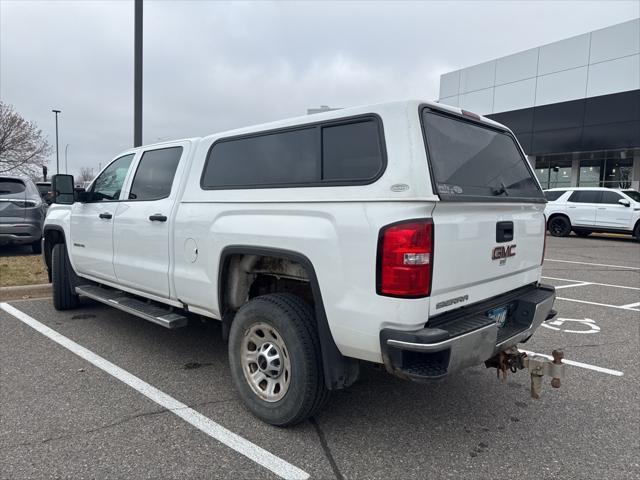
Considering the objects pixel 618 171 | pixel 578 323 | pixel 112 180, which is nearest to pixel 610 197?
pixel 618 171

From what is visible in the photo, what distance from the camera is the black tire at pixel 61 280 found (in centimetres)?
550

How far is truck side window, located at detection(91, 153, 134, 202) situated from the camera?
464cm

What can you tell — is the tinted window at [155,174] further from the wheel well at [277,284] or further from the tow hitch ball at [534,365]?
the tow hitch ball at [534,365]

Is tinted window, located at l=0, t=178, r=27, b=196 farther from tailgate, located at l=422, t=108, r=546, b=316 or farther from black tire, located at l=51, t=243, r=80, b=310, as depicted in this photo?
tailgate, located at l=422, t=108, r=546, b=316

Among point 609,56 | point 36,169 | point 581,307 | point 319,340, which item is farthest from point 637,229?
point 36,169

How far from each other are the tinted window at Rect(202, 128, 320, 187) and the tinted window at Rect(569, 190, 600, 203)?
16.2m

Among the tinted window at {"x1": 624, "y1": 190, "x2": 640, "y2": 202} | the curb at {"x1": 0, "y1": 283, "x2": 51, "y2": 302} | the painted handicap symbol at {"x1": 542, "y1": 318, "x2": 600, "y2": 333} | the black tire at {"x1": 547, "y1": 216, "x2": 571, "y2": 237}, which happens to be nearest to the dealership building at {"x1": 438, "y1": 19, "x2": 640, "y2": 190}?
the tinted window at {"x1": 624, "y1": 190, "x2": 640, "y2": 202}

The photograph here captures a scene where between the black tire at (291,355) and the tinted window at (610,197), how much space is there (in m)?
16.4

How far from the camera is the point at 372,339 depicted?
8.28 feet

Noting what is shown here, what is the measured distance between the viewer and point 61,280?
18.2ft

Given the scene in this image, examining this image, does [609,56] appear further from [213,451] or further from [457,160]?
[213,451]

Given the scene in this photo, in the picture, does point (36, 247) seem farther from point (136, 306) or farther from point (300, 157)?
point (300, 157)

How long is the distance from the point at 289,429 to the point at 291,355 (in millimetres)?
558

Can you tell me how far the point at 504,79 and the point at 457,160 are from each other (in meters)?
24.3
